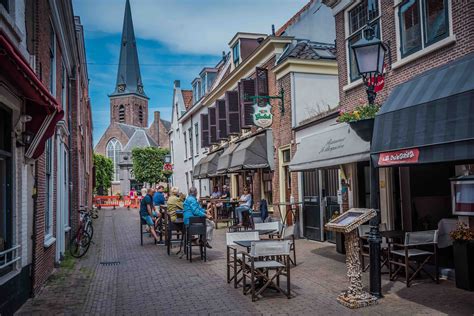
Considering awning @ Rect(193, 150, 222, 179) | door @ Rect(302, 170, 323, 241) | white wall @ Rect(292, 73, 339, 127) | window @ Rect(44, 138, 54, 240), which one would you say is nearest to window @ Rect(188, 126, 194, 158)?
awning @ Rect(193, 150, 222, 179)

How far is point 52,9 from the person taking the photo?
32.6 feet

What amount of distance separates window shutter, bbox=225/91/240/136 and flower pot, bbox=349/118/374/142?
37.4 feet

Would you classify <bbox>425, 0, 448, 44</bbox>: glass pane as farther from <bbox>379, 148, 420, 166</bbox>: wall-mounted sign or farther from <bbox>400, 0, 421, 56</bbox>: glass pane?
<bbox>379, 148, 420, 166</bbox>: wall-mounted sign

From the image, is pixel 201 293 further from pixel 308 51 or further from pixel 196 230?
pixel 308 51

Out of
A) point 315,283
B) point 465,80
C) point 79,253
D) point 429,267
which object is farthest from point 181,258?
point 465,80

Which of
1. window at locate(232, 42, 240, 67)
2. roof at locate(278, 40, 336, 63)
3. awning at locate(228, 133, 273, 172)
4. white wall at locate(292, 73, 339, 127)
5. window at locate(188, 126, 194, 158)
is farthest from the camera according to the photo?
window at locate(188, 126, 194, 158)

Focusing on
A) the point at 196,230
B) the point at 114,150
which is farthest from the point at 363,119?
the point at 114,150

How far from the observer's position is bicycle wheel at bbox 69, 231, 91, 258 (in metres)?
11.4

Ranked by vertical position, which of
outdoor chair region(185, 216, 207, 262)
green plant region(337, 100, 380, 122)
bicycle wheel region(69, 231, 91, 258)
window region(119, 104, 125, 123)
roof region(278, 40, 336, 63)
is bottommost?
bicycle wheel region(69, 231, 91, 258)

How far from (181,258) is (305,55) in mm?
7975

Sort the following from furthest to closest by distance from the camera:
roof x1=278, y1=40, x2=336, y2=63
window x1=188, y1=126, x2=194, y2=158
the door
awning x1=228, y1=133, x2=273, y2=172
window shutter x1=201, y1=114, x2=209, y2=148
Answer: window x1=188, y1=126, x2=194, y2=158, window shutter x1=201, y1=114, x2=209, y2=148, awning x1=228, y1=133, x2=273, y2=172, roof x1=278, y1=40, x2=336, y2=63, the door

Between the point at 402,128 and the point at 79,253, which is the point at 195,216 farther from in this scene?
the point at 402,128

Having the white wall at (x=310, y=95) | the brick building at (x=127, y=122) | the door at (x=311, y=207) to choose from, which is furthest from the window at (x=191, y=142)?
the brick building at (x=127, y=122)

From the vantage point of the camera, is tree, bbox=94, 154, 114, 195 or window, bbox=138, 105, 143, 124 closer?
tree, bbox=94, 154, 114, 195
